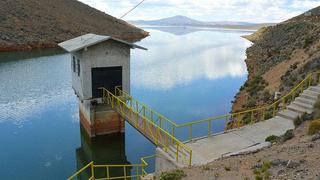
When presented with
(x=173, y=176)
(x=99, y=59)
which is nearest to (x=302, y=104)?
(x=173, y=176)

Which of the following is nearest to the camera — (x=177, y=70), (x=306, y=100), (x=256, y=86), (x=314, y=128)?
(x=314, y=128)

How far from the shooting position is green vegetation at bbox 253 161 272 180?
10.4 m

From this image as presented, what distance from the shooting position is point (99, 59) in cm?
2252

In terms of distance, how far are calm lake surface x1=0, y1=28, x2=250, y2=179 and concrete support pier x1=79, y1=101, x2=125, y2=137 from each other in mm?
640

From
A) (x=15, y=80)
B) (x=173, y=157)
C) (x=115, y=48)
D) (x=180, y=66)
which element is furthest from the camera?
(x=180, y=66)

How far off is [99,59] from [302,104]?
13.3 meters

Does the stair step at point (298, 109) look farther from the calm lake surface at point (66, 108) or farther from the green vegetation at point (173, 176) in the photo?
the calm lake surface at point (66, 108)

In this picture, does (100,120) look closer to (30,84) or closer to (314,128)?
(314,128)

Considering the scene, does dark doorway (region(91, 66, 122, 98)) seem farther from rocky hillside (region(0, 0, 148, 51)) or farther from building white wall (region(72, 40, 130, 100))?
rocky hillside (region(0, 0, 148, 51))

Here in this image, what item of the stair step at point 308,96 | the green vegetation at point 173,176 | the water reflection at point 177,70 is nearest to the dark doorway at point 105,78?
the stair step at point 308,96

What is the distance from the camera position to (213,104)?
3606cm

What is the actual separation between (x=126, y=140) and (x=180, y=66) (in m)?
38.1

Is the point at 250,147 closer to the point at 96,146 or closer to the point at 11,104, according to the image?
the point at 96,146

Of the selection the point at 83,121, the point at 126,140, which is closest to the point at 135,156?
the point at 126,140
